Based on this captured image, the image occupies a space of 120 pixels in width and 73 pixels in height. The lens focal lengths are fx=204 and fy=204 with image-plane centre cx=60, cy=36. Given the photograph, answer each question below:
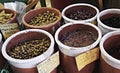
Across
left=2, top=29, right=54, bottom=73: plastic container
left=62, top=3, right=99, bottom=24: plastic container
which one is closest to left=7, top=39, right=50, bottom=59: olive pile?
left=2, top=29, right=54, bottom=73: plastic container

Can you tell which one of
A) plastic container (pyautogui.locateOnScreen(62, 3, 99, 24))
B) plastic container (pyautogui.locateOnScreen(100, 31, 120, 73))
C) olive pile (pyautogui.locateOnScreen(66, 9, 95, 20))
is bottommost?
plastic container (pyautogui.locateOnScreen(100, 31, 120, 73))

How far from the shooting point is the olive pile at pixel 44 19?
101cm

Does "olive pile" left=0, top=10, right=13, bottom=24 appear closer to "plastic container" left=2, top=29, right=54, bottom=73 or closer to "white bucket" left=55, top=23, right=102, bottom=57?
"plastic container" left=2, top=29, right=54, bottom=73

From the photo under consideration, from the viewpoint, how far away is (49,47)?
2.72ft

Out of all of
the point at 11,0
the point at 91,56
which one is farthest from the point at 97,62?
the point at 11,0

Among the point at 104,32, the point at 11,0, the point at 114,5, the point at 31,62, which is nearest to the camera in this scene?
the point at 31,62

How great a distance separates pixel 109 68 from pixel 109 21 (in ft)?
0.84

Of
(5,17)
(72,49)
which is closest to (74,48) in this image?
(72,49)

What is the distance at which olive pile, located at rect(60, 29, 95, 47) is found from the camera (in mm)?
860

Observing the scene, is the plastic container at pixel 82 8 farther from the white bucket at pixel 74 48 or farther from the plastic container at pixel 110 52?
the plastic container at pixel 110 52

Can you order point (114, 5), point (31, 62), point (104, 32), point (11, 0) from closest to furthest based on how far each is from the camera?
point (31, 62) < point (104, 32) < point (114, 5) < point (11, 0)

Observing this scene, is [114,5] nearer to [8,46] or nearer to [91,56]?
[91,56]

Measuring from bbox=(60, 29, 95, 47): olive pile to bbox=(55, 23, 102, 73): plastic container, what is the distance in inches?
0.6

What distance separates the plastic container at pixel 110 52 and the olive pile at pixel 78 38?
6 centimetres
